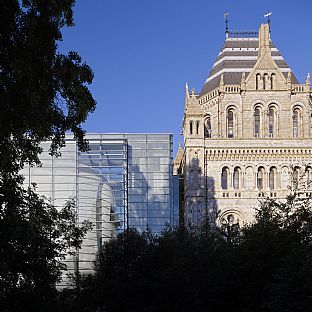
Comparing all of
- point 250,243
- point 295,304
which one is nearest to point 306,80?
point 250,243

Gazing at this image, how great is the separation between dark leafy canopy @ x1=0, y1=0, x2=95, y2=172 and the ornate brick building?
1461 inches

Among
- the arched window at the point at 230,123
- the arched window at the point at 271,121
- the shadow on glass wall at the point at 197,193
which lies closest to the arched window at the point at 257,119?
the arched window at the point at 271,121

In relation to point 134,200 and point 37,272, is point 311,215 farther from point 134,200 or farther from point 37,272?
point 134,200

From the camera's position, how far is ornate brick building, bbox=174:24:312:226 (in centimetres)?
5925

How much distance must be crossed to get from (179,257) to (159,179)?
94.9ft

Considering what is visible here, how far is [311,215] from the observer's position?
1164 inches

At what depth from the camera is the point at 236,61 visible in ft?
224

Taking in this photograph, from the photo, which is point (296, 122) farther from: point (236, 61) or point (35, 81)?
point (35, 81)

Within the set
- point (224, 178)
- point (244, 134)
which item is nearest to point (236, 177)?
point (224, 178)

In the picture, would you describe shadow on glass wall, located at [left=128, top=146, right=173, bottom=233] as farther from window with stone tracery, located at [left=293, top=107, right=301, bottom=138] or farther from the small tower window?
window with stone tracery, located at [left=293, top=107, right=301, bottom=138]

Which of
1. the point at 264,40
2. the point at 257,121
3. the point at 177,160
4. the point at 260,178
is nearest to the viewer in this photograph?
the point at 260,178

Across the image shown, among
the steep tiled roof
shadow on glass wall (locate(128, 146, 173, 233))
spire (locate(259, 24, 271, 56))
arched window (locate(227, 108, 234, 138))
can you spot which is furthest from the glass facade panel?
spire (locate(259, 24, 271, 56))

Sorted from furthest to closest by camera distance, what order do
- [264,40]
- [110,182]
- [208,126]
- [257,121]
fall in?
[208,126]
[264,40]
[257,121]
[110,182]

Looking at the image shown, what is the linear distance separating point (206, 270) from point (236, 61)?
131 ft
